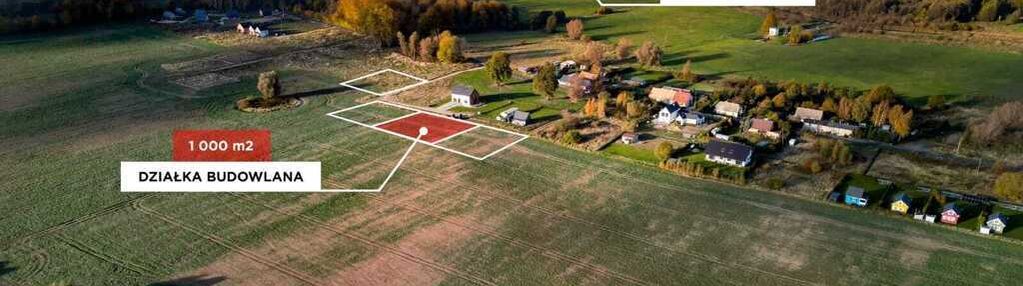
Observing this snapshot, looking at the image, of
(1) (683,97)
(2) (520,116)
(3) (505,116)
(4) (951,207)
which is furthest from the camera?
(1) (683,97)

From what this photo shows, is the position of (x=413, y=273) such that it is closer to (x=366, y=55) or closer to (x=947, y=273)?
(x=947, y=273)

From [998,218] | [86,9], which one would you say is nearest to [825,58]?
[998,218]

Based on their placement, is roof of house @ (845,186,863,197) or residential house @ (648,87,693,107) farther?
residential house @ (648,87,693,107)

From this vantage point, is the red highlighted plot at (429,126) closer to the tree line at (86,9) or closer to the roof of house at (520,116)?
the roof of house at (520,116)

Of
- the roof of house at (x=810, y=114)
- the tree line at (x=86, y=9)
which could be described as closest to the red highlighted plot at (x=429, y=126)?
the roof of house at (x=810, y=114)

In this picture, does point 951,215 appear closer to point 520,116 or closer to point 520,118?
point 520,118

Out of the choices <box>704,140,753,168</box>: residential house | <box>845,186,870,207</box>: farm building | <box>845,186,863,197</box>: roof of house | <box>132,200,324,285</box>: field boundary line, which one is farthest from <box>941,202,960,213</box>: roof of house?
<box>132,200,324,285</box>: field boundary line

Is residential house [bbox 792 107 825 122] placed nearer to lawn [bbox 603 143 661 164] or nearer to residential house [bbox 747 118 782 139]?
residential house [bbox 747 118 782 139]
